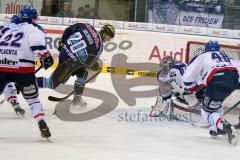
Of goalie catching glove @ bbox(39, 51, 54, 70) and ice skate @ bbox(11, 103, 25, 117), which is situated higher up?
goalie catching glove @ bbox(39, 51, 54, 70)

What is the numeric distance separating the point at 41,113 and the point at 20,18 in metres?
0.84

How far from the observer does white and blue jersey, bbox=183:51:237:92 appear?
213 inches

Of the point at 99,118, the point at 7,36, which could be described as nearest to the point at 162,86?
the point at 99,118

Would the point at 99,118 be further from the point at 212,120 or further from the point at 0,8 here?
the point at 0,8

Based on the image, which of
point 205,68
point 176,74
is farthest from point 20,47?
point 176,74

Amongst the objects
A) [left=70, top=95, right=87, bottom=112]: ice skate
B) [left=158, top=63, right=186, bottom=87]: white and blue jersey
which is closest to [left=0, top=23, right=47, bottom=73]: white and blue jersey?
[left=70, top=95, right=87, bottom=112]: ice skate

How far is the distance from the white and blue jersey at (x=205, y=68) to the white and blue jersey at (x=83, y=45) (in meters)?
1.40

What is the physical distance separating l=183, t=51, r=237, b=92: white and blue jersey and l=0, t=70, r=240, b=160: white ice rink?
0.52 m

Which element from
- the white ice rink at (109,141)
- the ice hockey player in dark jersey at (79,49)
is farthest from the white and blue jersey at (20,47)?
the ice hockey player in dark jersey at (79,49)

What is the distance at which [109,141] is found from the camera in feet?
16.7

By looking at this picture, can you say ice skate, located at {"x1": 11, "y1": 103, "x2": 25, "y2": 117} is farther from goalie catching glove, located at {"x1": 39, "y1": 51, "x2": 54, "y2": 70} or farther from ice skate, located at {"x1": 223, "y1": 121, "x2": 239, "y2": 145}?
ice skate, located at {"x1": 223, "y1": 121, "x2": 239, "y2": 145}

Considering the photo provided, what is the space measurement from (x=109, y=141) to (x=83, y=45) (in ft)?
5.93

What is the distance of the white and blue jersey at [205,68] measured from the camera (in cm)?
540

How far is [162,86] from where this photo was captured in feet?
21.7
